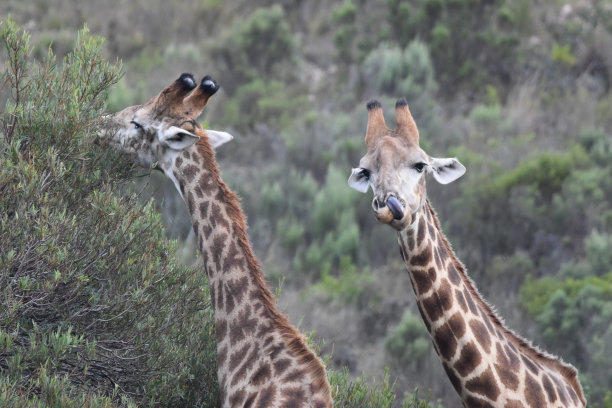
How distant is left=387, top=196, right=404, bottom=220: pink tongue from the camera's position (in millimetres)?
5391

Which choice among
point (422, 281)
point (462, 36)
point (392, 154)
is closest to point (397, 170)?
point (392, 154)

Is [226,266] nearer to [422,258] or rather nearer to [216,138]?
[216,138]

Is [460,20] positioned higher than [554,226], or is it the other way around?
[460,20]

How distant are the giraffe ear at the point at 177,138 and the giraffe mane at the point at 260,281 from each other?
0.37ft

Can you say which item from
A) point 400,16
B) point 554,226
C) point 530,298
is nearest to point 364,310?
point 530,298

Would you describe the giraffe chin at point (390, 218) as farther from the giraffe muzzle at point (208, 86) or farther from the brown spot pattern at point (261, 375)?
the giraffe muzzle at point (208, 86)

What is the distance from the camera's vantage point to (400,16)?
1864cm

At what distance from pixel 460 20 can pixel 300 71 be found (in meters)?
3.26

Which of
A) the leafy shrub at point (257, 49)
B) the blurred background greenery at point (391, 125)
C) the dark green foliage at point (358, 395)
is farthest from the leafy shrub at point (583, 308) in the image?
the leafy shrub at point (257, 49)

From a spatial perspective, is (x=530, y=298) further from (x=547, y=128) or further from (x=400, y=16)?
(x=400, y=16)

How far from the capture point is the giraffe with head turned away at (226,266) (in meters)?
5.04

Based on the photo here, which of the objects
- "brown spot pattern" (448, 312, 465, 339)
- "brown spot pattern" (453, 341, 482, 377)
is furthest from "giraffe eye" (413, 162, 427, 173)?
"brown spot pattern" (453, 341, 482, 377)

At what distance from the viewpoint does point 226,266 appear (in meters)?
5.49

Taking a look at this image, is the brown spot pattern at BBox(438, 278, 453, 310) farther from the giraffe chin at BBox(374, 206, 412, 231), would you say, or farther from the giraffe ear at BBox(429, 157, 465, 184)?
the giraffe ear at BBox(429, 157, 465, 184)
